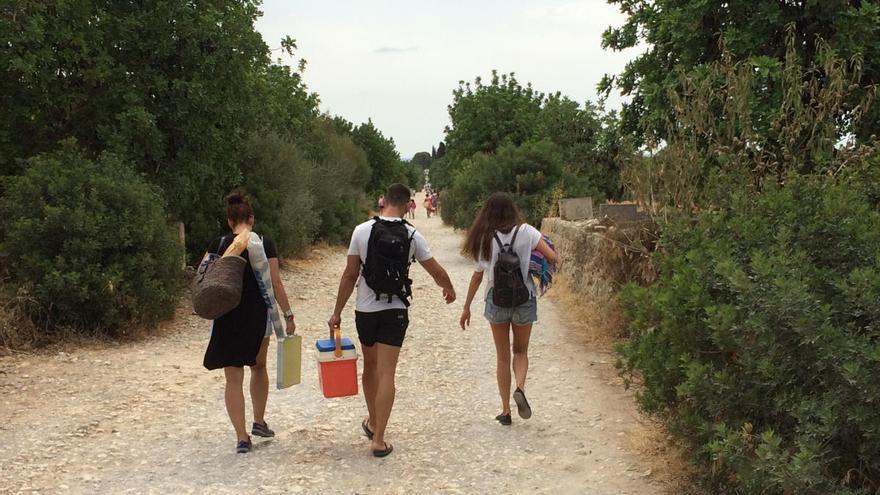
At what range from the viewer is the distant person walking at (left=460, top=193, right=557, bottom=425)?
19.0ft

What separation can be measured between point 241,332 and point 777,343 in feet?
11.5

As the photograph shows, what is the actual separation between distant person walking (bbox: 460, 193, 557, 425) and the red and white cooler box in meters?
0.99

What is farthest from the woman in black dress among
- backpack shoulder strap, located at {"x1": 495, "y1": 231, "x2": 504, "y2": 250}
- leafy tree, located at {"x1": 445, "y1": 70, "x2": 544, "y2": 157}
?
leafy tree, located at {"x1": 445, "y1": 70, "x2": 544, "y2": 157}

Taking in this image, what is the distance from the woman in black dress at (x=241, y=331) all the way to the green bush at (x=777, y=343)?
2.57 metres

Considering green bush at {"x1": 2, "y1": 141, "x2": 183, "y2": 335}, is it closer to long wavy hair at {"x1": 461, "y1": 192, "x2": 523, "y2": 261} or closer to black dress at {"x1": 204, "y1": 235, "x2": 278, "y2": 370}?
black dress at {"x1": 204, "y1": 235, "x2": 278, "y2": 370}

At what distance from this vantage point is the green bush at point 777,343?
3088mm

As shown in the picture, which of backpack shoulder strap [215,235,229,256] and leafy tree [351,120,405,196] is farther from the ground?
leafy tree [351,120,405,196]

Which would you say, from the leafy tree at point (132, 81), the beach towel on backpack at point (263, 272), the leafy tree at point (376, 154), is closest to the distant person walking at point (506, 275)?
the beach towel on backpack at point (263, 272)

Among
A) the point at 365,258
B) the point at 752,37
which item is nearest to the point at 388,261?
the point at 365,258

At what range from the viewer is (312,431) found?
5.88 m

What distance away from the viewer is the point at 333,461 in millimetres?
5207

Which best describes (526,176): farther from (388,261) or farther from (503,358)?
(388,261)

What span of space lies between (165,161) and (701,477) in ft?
34.5

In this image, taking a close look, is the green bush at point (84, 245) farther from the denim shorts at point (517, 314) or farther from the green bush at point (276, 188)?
the green bush at point (276, 188)
